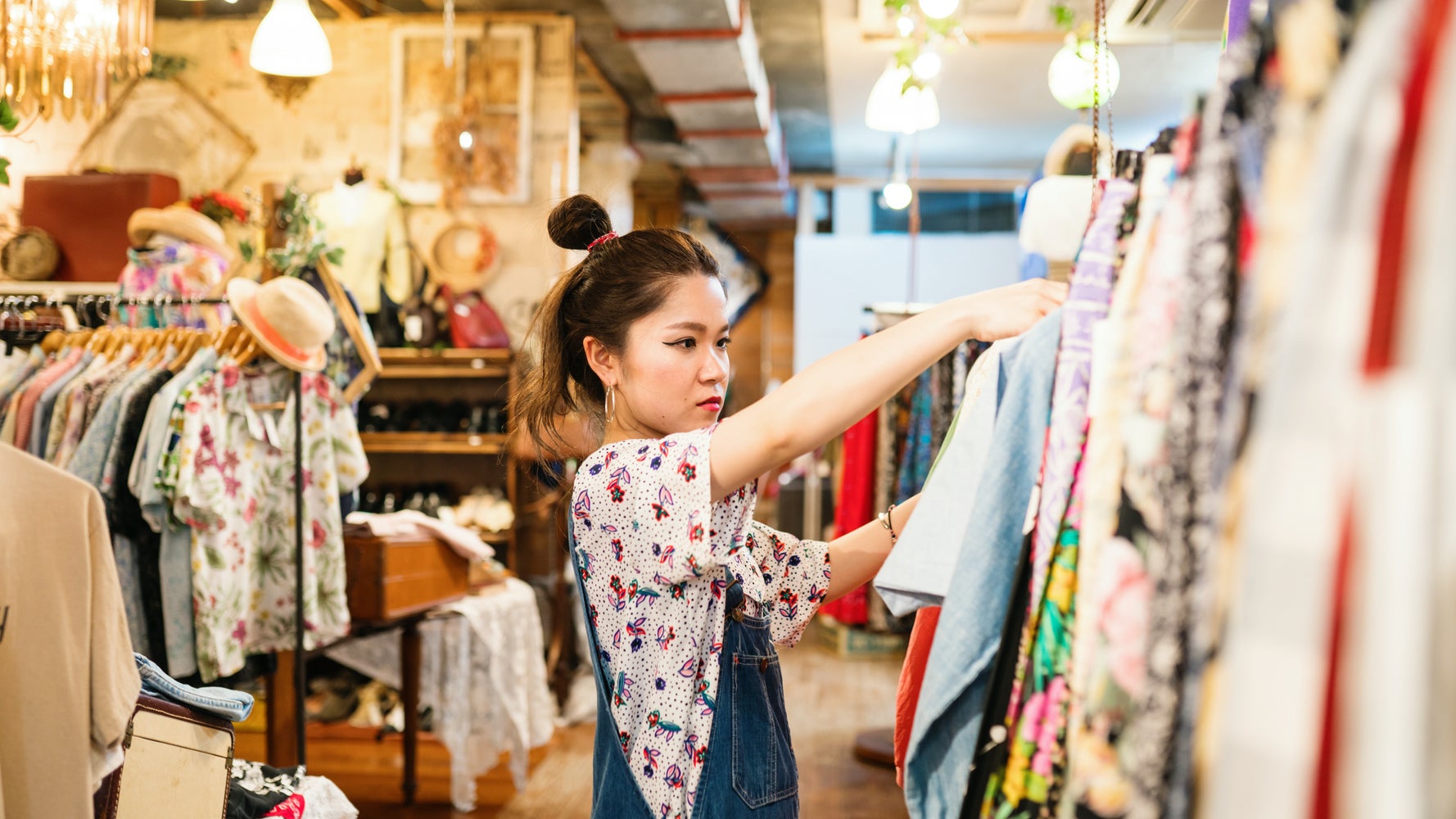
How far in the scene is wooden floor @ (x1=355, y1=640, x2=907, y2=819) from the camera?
161 inches

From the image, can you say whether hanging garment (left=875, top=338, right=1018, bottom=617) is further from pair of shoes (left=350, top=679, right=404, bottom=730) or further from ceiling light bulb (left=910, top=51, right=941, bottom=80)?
pair of shoes (left=350, top=679, right=404, bottom=730)

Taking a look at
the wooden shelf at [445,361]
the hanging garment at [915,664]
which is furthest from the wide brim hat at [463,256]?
the hanging garment at [915,664]

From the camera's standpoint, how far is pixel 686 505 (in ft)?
4.18

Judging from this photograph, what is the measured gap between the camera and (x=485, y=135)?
5.67m

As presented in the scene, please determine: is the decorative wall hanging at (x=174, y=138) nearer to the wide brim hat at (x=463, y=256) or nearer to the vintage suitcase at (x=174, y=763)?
the wide brim hat at (x=463, y=256)

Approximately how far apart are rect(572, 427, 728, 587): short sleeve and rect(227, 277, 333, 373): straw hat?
79.6 inches

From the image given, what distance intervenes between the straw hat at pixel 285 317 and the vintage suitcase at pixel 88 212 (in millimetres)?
2517

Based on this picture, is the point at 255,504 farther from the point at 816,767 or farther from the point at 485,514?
the point at 816,767

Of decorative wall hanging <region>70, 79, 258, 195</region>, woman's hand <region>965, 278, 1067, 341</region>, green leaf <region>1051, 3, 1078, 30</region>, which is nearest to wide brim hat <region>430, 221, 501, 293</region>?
decorative wall hanging <region>70, 79, 258, 195</region>

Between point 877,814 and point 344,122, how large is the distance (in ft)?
14.1

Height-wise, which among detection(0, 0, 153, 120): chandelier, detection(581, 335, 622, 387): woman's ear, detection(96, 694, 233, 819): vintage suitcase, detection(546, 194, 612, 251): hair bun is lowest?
detection(96, 694, 233, 819): vintage suitcase

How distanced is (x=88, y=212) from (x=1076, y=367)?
5566 millimetres

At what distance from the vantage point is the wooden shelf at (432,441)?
5.47m

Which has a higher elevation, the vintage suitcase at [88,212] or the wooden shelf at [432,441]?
the vintage suitcase at [88,212]
